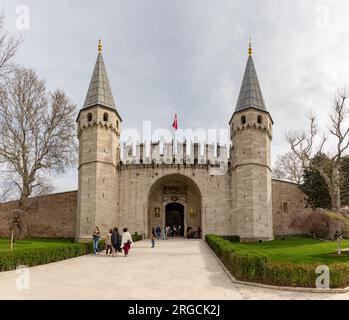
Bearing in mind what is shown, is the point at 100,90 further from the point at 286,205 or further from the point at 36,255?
the point at 286,205

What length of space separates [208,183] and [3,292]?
66.6 feet

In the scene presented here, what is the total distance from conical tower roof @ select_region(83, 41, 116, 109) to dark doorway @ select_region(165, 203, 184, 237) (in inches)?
390

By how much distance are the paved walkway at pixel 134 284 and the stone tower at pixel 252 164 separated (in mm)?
12740

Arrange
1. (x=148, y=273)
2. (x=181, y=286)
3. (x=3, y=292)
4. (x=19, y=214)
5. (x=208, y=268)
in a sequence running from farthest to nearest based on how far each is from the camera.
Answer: (x=19, y=214), (x=208, y=268), (x=148, y=273), (x=181, y=286), (x=3, y=292)

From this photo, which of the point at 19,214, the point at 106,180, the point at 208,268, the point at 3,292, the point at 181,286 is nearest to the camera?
the point at 3,292

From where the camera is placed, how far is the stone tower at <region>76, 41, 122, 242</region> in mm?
23250

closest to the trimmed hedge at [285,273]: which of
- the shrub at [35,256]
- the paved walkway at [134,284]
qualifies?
the paved walkway at [134,284]

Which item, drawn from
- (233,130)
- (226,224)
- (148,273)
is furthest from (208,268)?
(233,130)

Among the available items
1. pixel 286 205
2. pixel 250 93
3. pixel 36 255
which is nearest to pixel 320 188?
pixel 286 205

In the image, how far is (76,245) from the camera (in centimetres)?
1416

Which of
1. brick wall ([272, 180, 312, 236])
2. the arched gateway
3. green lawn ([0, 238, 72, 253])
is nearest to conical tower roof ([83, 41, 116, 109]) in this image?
the arched gateway

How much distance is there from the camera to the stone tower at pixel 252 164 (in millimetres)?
23016

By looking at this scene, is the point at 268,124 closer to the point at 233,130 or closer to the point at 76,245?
the point at 233,130

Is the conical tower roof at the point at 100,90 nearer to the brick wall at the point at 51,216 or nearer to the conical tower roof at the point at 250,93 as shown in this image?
the brick wall at the point at 51,216
